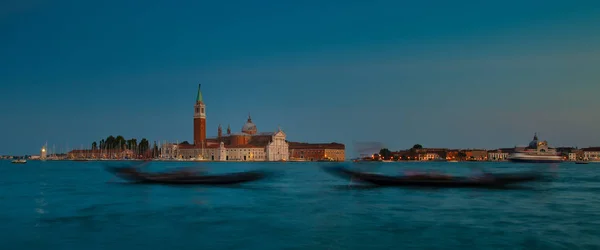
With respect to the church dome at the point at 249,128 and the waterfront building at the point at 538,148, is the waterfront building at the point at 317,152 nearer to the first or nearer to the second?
the church dome at the point at 249,128

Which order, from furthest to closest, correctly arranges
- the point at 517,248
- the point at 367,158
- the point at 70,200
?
the point at 367,158 < the point at 70,200 < the point at 517,248

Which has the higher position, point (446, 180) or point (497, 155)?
point (497, 155)

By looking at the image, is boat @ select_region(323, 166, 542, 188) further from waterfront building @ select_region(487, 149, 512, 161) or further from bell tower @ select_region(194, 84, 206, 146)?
waterfront building @ select_region(487, 149, 512, 161)

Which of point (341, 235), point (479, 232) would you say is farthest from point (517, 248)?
point (341, 235)

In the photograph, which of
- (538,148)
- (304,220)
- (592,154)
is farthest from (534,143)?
(304,220)

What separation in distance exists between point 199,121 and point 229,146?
9.15 meters

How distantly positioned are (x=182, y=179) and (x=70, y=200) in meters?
9.16

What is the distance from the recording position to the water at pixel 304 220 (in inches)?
503

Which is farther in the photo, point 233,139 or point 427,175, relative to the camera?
point 233,139

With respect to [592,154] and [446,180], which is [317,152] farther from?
[446,180]

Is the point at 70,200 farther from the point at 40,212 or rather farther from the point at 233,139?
the point at 233,139

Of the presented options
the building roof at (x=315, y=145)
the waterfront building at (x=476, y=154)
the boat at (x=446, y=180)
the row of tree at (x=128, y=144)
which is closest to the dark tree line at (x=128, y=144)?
the row of tree at (x=128, y=144)

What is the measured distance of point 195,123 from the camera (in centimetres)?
13100

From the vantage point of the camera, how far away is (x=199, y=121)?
5123 inches
